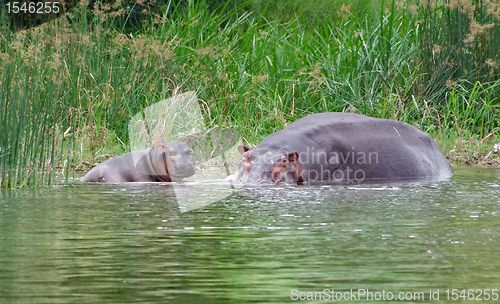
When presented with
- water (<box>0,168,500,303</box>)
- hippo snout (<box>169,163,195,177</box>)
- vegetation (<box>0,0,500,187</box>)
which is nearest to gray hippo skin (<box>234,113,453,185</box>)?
hippo snout (<box>169,163,195,177</box>)

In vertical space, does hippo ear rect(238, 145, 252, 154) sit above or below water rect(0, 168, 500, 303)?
above

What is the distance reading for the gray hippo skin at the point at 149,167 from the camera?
6.77 m

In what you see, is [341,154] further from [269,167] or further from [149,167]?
[149,167]

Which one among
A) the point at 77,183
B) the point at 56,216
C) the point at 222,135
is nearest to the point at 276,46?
the point at 222,135

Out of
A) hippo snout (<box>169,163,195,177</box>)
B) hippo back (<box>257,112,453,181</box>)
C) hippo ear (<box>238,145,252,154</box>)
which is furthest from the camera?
hippo snout (<box>169,163,195,177</box>)

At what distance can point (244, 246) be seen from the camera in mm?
3305
